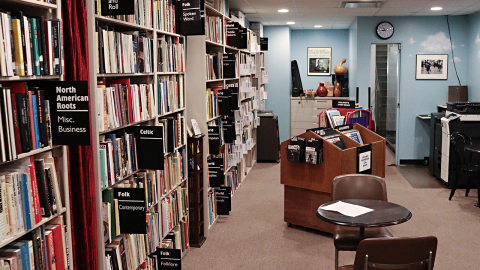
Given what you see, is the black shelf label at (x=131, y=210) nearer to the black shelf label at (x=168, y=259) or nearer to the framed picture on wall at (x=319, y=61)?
the black shelf label at (x=168, y=259)

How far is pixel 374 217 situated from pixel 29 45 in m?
2.36

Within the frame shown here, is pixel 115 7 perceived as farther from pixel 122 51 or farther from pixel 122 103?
pixel 122 103

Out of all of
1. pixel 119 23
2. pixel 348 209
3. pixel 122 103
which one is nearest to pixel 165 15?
pixel 119 23

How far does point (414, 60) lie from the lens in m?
8.73

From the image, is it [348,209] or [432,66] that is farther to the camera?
[432,66]

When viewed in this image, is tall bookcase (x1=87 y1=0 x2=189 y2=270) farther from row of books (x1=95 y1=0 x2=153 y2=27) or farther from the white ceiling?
the white ceiling

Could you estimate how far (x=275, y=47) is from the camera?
10102 mm

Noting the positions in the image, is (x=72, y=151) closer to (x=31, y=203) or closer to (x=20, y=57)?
(x=31, y=203)

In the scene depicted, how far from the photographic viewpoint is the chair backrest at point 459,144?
6.16 meters

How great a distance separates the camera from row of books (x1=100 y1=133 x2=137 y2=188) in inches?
111

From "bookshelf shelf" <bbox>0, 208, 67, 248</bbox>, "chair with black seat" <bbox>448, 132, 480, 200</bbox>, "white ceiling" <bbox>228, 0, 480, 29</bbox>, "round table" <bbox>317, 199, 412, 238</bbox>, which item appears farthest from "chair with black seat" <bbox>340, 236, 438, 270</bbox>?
"white ceiling" <bbox>228, 0, 480, 29</bbox>

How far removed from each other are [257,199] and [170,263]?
3027 millimetres

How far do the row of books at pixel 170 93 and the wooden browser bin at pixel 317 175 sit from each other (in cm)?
134

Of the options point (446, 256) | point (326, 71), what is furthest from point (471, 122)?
point (326, 71)
